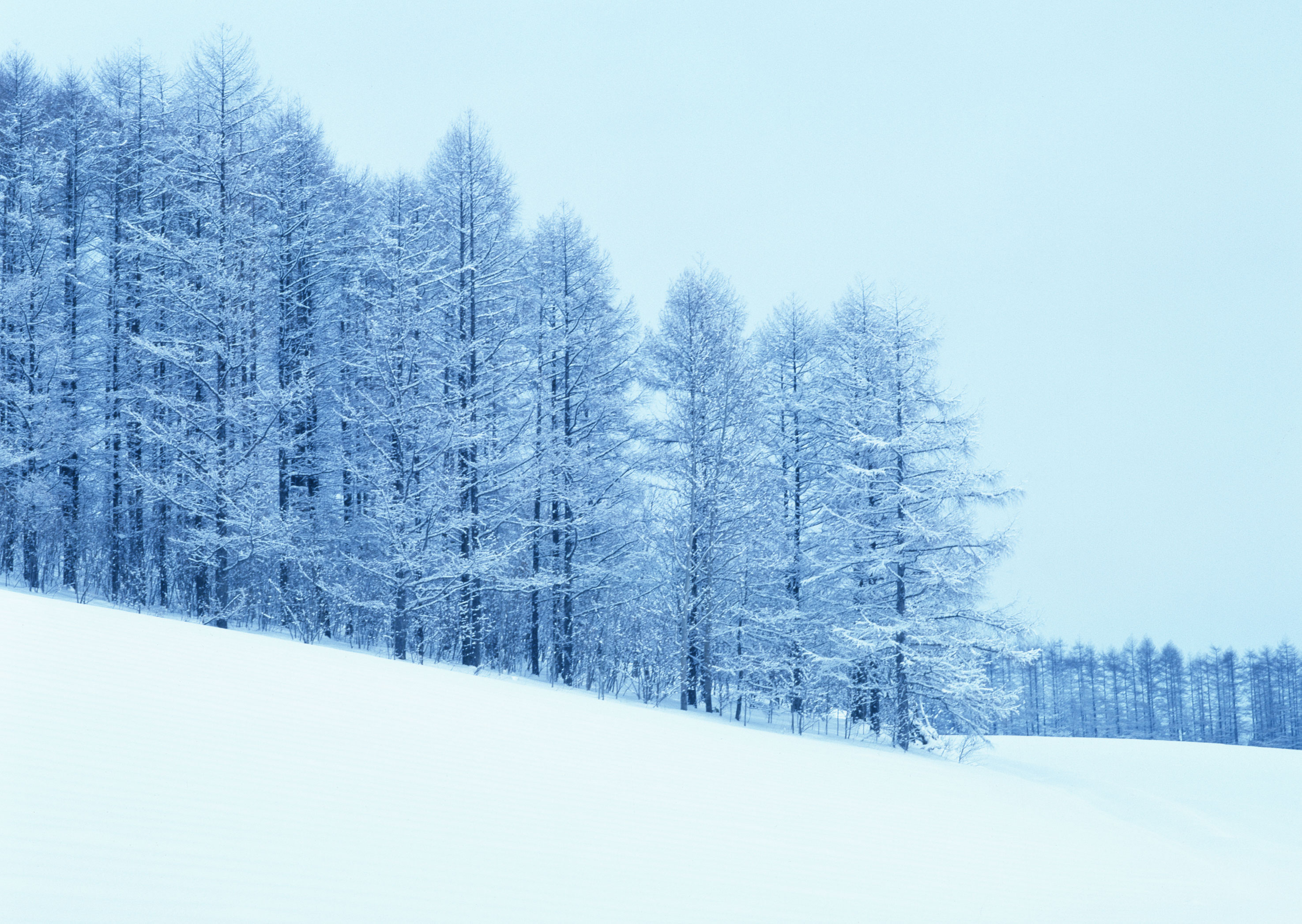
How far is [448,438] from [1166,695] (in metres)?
64.5

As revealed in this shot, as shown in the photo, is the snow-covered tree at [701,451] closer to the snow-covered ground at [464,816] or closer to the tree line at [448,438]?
the tree line at [448,438]

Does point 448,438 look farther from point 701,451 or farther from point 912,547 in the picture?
point 912,547

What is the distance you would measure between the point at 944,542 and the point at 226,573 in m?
14.1

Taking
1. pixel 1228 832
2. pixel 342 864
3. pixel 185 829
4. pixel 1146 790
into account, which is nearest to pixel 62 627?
pixel 185 829

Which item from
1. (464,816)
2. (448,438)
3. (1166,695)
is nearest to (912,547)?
(448,438)

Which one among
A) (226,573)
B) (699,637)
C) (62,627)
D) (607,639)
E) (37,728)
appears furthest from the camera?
(607,639)

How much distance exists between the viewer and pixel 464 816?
694cm

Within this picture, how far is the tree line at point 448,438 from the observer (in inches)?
669

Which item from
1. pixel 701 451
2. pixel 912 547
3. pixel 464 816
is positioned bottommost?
pixel 464 816

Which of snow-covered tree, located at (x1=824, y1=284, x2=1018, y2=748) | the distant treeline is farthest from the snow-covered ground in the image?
the distant treeline

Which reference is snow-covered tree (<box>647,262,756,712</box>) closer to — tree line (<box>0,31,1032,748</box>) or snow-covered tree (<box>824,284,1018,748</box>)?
tree line (<box>0,31,1032,748</box>)

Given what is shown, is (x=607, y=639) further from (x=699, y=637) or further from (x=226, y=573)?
(x=226, y=573)

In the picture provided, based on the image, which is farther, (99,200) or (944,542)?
(99,200)

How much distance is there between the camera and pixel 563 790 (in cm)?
824
